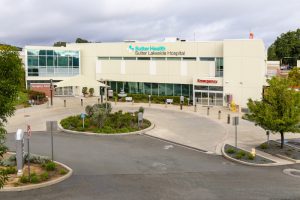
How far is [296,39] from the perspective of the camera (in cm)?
11631

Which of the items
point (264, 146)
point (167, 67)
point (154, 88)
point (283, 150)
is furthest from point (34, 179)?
point (154, 88)

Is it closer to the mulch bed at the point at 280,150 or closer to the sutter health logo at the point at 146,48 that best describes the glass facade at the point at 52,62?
the sutter health logo at the point at 146,48

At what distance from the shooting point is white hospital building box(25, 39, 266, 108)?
4081cm

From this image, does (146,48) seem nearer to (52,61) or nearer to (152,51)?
(152,51)

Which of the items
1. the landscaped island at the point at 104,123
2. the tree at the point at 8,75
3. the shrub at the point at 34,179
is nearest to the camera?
the tree at the point at 8,75

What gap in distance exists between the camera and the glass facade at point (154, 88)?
46062mm

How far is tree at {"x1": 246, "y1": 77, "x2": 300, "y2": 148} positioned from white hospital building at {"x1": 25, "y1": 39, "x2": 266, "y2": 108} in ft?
60.9

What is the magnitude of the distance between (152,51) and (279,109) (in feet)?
90.8

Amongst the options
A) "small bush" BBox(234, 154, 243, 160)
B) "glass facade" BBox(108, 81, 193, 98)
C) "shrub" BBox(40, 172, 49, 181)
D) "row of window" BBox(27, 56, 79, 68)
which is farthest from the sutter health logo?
"shrub" BBox(40, 172, 49, 181)

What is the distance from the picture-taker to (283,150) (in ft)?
72.7

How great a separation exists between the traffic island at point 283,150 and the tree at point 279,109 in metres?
0.61

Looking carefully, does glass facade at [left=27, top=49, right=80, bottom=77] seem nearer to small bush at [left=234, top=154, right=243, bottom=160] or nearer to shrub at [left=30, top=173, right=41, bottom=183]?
small bush at [left=234, top=154, right=243, bottom=160]

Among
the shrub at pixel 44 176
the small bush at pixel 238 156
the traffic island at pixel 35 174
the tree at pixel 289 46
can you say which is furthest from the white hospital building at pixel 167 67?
the tree at pixel 289 46

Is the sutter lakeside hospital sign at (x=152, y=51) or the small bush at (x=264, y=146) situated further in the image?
the sutter lakeside hospital sign at (x=152, y=51)
